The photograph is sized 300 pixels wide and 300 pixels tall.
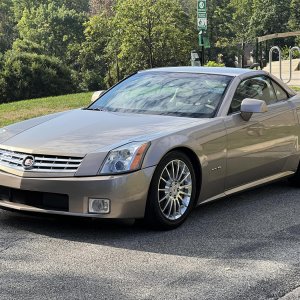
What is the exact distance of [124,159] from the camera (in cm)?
493

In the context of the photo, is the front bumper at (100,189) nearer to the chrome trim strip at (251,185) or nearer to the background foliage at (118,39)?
the chrome trim strip at (251,185)

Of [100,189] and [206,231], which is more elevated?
[100,189]

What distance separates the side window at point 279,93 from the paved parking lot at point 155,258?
4.83ft

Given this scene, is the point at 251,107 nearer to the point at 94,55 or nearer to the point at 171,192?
the point at 171,192

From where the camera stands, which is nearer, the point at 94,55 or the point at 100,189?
the point at 100,189

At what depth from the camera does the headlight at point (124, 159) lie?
16.0ft

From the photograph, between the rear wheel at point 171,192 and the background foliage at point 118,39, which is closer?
the rear wheel at point 171,192

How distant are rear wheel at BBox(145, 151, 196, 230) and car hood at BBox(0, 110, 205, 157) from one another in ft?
0.96

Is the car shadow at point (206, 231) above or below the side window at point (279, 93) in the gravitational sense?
below

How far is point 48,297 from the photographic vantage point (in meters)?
3.73

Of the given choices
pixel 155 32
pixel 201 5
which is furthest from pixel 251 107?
pixel 155 32

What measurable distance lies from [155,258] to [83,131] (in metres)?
1.45

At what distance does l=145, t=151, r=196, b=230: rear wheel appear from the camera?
199 inches

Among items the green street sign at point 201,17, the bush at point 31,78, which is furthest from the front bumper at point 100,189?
the bush at point 31,78
